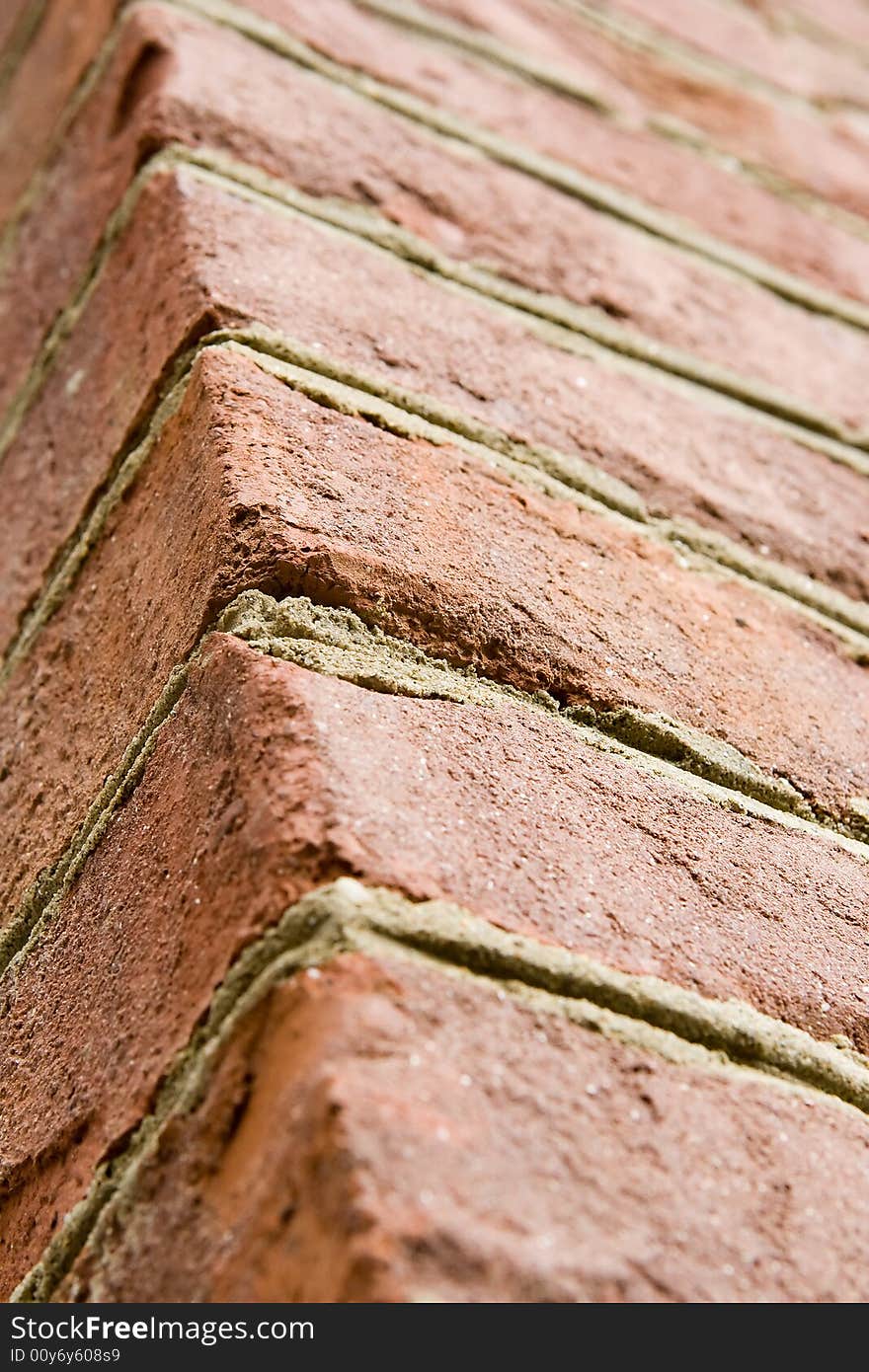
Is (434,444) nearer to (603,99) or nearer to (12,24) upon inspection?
(603,99)

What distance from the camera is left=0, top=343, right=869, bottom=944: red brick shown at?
57 centimetres

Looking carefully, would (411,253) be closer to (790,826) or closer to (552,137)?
(552,137)

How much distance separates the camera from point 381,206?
79cm

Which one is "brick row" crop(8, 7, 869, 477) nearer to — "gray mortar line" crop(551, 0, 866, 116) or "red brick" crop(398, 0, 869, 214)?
"red brick" crop(398, 0, 869, 214)

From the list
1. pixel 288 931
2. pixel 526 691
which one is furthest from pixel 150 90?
A: pixel 288 931

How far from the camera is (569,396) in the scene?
735mm

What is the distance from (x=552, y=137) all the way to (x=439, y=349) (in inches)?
12.9

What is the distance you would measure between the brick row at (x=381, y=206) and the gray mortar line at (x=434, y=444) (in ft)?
0.57

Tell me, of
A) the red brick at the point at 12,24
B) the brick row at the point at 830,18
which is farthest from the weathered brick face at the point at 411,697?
the brick row at the point at 830,18

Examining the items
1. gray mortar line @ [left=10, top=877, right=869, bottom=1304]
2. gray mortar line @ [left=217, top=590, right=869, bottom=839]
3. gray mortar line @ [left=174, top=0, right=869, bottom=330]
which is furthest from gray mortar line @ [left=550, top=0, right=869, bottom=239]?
gray mortar line @ [left=10, top=877, right=869, bottom=1304]

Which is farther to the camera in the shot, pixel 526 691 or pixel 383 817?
pixel 526 691

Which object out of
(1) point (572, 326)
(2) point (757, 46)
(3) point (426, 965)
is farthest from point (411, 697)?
(2) point (757, 46)

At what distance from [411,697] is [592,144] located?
59cm

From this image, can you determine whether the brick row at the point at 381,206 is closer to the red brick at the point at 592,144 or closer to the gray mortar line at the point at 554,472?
the red brick at the point at 592,144
